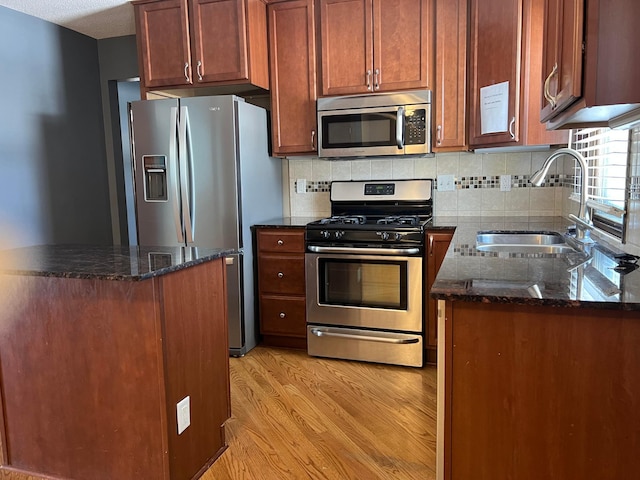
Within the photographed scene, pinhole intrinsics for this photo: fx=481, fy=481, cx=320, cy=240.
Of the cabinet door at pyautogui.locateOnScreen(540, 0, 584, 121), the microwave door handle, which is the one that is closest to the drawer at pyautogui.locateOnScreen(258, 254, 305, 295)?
the microwave door handle

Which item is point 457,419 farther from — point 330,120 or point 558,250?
point 330,120

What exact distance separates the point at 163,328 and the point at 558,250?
5.62 ft

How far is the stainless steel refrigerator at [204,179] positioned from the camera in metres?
3.00

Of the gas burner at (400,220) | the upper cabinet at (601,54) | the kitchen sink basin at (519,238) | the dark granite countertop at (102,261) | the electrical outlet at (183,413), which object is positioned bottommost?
the electrical outlet at (183,413)

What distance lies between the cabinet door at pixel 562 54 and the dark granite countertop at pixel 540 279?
49 centimetres

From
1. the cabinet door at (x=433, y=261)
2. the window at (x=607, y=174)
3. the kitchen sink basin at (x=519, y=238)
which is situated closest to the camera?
the window at (x=607, y=174)

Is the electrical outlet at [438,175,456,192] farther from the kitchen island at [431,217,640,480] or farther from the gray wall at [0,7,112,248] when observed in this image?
the gray wall at [0,7,112,248]

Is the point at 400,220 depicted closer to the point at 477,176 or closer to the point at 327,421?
the point at 477,176

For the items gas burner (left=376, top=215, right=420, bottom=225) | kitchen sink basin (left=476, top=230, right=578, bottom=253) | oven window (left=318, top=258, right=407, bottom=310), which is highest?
gas burner (left=376, top=215, right=420, bottom=225)

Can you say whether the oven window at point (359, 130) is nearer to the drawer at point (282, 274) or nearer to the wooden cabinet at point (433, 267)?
the wooden cabinet at point (433, 267)

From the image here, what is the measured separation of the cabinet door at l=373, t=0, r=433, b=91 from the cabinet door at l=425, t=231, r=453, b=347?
0.96 m

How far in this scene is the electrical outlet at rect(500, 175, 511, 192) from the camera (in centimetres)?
322

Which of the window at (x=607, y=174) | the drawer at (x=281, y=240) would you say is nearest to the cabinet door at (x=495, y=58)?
the window at (x=607, y=174)

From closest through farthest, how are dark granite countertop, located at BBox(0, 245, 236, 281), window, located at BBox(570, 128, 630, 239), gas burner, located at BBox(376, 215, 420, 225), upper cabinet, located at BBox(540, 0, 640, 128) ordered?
upper cabinet, located at BBox(540, 0, 640, 128) → dark granite countertop, located at BBox(0, 245, 236, 281) → window, located at BBox(570, 128, 630, 239) → gas burner, located at BBox(376, 215, 420, 225)
